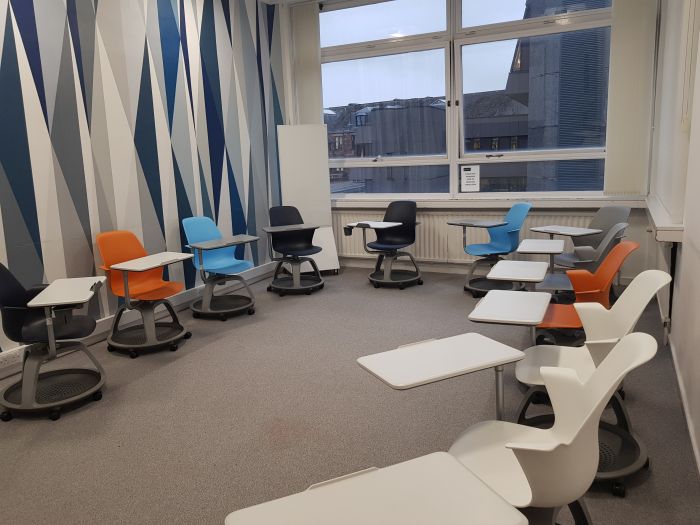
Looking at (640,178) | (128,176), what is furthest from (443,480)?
(640,178)

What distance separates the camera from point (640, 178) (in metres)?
5.88

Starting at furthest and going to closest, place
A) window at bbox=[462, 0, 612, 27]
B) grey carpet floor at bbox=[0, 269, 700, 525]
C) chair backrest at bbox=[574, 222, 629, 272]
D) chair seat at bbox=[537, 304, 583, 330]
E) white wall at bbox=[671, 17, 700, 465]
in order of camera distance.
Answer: window at bbox=[462, 0, 612, 27] < chair backrest at bbox=[574, 222, 629, 272] < chair seat at bbox=[537, 304, 583, 330] < white wall at bbox=[671, 17, 700, 465] < grey carpet floor at bbox=[0, 269, 700, 525]

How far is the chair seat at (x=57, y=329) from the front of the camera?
140 inches

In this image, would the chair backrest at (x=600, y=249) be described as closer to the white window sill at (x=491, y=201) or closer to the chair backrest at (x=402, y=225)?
the white window sill at (x=491, y=201)

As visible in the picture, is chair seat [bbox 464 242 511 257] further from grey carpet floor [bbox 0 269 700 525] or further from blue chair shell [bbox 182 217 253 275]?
blue chair shell [bbox 182 217 253 275]

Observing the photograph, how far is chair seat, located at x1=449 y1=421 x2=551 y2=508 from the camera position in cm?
176

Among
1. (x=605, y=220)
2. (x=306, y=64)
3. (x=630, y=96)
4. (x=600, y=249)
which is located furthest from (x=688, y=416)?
(x=306, y=64)

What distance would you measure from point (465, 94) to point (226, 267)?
371cm

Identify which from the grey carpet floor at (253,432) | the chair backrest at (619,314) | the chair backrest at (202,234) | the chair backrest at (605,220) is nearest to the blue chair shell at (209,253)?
the chair backrest at (202,234)

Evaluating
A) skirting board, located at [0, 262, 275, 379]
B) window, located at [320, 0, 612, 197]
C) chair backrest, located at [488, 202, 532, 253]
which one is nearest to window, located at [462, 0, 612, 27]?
window, located at [320, 0, 612, 197]

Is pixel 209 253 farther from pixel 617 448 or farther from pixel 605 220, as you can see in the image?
pixel 617 448

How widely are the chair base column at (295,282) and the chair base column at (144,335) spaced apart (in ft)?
4.91


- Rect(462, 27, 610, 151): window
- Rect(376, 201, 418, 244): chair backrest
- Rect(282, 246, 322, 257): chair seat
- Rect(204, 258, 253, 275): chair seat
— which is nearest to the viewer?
Rect(204, 258, 253, 275): chair seat

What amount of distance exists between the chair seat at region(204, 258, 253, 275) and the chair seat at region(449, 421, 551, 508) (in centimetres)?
373
